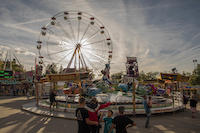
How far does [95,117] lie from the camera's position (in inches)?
142

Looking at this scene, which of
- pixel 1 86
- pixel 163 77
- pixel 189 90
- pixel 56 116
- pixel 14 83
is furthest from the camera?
pixel 1 86

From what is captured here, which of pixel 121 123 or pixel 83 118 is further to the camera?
pixel 121 123

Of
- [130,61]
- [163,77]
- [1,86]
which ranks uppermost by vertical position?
[130,61]

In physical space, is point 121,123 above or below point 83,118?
below

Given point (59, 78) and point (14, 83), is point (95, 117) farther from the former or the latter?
point (14, 83)

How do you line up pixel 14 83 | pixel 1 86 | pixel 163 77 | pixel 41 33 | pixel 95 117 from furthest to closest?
1. pixel 1 86
2. pixel 14 83
3. pixel 41 33
4. pixel 163 77
5. pixel 95 117

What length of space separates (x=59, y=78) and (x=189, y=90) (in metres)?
22.5

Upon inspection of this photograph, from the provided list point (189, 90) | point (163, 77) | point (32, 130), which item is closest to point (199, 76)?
point (189, 90)

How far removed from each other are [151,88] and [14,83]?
32186mm

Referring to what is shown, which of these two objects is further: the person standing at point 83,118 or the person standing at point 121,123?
the person standing at point 121,123

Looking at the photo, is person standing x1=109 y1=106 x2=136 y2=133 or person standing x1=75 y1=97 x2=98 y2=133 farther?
person standing x1=109 y1=106 x2=136 y2=133

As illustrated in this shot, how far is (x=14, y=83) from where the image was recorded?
33.9 meters

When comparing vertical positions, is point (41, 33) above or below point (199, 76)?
above

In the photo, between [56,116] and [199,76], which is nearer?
[56,116]
